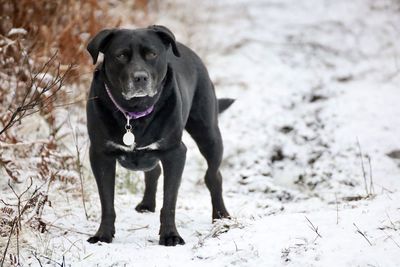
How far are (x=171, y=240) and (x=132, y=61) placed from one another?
44.1 inches

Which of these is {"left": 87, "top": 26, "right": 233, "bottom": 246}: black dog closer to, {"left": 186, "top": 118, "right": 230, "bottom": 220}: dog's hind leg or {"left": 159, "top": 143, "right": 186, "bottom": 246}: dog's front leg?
{"left": 159, "top": 143, "right": 186, "bottom": 246}: dog's front leg

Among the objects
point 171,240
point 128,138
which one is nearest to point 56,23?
point 128,138

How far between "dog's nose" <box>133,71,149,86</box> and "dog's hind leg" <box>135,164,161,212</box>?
1445 mm

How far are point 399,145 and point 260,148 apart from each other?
4.87 feet

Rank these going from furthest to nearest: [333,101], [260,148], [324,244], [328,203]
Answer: [333,101]
[260,148]
[328,203]
[324,244]

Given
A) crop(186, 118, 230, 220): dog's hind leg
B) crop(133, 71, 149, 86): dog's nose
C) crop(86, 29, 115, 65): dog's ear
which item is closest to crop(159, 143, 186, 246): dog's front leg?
crop(133, 71, 149, 86): dog's nose

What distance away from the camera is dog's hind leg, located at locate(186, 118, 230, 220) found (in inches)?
183

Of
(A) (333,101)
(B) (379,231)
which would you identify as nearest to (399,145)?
(A) (333,101)

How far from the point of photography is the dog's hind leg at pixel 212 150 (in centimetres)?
465

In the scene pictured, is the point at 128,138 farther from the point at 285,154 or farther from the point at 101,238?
the point at 285,154

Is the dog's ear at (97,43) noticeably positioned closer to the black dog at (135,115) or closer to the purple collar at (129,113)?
the black dog at (135,115)

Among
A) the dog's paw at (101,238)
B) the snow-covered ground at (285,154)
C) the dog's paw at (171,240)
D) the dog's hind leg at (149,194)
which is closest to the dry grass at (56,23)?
the dog's hind leg at (149,194)

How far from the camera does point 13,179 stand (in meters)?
4.59

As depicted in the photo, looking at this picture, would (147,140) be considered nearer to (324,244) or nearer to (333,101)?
(324,244)
